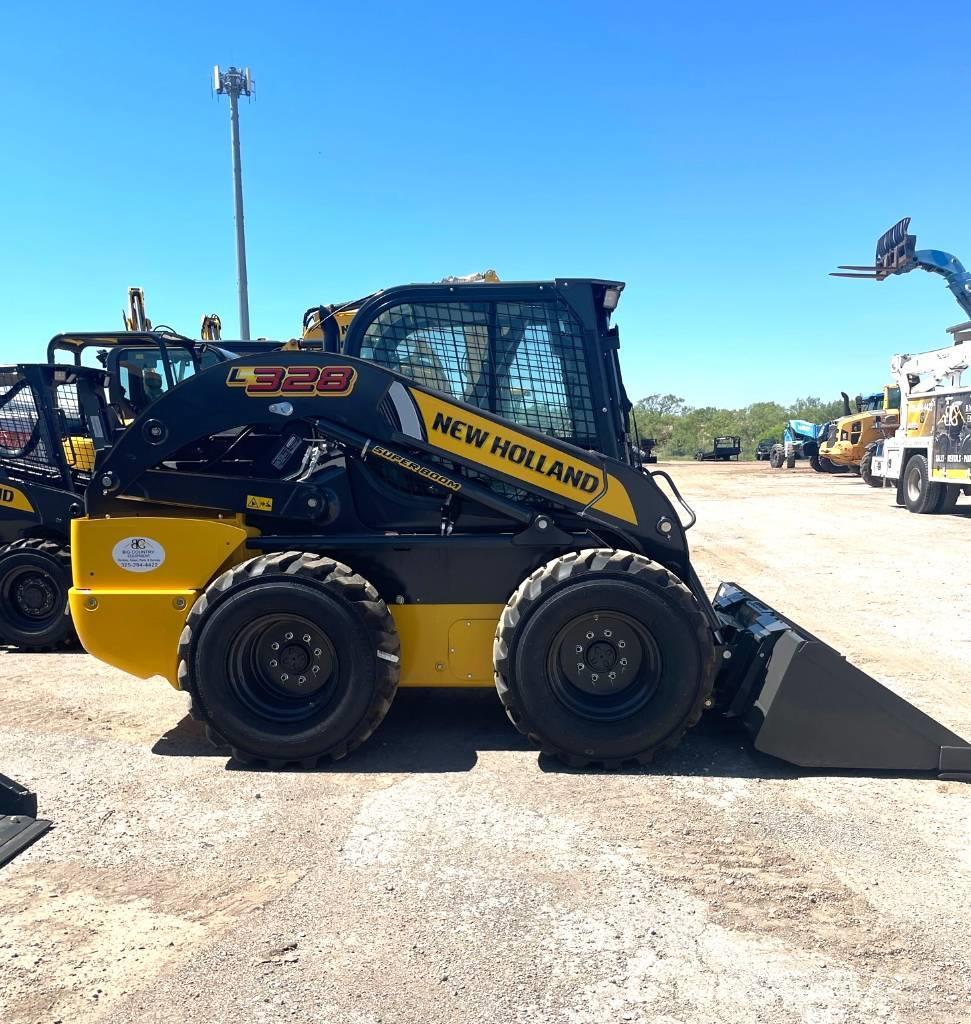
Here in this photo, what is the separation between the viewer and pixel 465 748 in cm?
456

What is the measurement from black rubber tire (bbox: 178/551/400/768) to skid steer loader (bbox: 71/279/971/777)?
0.01 m

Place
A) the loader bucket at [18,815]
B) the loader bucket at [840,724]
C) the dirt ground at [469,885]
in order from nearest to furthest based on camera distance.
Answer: the dirt ground at [469,885] < the loader bucket at [18,815] < the loader bucket at [840,724]

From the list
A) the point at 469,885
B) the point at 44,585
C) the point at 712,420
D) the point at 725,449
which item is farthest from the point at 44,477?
the point at 712,420

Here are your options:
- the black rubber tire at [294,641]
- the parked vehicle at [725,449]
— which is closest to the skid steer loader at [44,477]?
the black rubber tire at [294,641]

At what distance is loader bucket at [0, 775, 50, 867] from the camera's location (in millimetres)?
3527

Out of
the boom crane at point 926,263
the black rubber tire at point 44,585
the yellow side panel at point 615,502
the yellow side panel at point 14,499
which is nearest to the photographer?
the yellow side panel at point 615,502

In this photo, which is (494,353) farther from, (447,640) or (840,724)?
(840,724)

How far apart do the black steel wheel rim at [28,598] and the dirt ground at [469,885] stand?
7.14ft

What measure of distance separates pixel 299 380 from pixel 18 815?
242 cm

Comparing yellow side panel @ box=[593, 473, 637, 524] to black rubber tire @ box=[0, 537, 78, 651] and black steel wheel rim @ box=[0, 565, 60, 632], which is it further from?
→ black steel wheel rim @ box=[0, 565, 60, 632]

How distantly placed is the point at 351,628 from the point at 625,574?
1.42 metres

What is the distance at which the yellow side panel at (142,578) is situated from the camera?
4488 millimetres

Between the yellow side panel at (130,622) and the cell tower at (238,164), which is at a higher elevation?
the cell tower at (238,164)

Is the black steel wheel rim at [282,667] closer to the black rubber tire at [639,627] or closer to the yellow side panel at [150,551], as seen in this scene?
the yellow side panel at [150,551]
